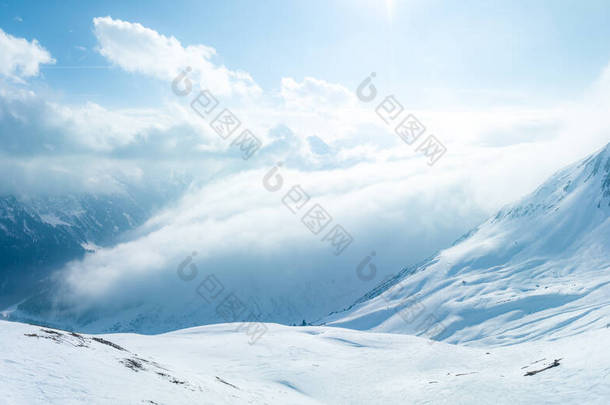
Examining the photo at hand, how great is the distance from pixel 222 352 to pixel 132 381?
97.9 feet

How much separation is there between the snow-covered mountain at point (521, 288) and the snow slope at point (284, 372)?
4862cm

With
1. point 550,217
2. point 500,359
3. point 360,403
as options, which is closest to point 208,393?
point 360,403

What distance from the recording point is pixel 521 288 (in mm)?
139500

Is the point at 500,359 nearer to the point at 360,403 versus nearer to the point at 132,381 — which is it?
the point at 360,403

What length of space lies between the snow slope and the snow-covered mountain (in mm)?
48624

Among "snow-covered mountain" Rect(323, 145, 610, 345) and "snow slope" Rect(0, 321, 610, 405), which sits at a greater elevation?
"snow slope" Rect(0, 321, 610, 405)

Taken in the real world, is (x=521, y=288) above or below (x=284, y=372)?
below

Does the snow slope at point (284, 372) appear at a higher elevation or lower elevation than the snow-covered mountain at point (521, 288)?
higher

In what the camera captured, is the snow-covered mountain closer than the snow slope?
No

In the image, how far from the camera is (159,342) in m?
56.0

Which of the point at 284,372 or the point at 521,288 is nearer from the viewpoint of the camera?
the point at 284,372

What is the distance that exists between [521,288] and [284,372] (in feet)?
442

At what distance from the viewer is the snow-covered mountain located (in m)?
104

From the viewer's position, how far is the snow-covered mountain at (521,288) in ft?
342
